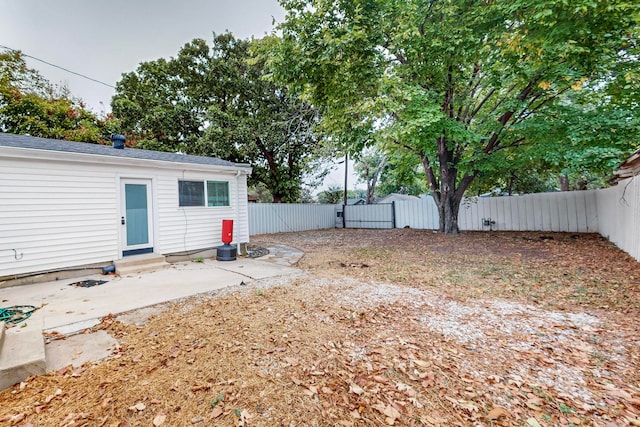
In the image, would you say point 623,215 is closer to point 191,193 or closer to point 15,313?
point 191,193

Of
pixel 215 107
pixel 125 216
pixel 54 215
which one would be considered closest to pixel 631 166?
pixel 125 216

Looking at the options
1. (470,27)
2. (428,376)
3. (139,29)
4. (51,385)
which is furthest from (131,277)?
(139,29)

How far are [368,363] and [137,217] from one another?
5962mm

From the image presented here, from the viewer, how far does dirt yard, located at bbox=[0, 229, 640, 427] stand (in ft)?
5.50

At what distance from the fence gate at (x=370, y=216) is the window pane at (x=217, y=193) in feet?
28.1

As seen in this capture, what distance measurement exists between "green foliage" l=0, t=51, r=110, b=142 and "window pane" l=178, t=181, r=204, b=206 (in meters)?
9.67

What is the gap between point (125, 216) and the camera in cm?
576

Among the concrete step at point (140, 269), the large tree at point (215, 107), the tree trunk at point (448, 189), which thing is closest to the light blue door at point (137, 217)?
the concrete step at point (140, 269)

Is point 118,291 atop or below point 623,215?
below

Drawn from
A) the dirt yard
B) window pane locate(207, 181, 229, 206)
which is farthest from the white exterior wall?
the dirt yard

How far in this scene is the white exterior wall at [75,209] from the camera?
4543 mm

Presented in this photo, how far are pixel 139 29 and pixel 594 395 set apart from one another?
1430 cm

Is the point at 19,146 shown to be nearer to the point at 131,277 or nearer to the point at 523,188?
the point at 131,277

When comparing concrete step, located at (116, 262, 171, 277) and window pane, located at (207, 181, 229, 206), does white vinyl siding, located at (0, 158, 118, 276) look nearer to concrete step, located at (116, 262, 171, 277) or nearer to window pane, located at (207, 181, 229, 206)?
concrete step, located at (116, 262, 171, 277)
